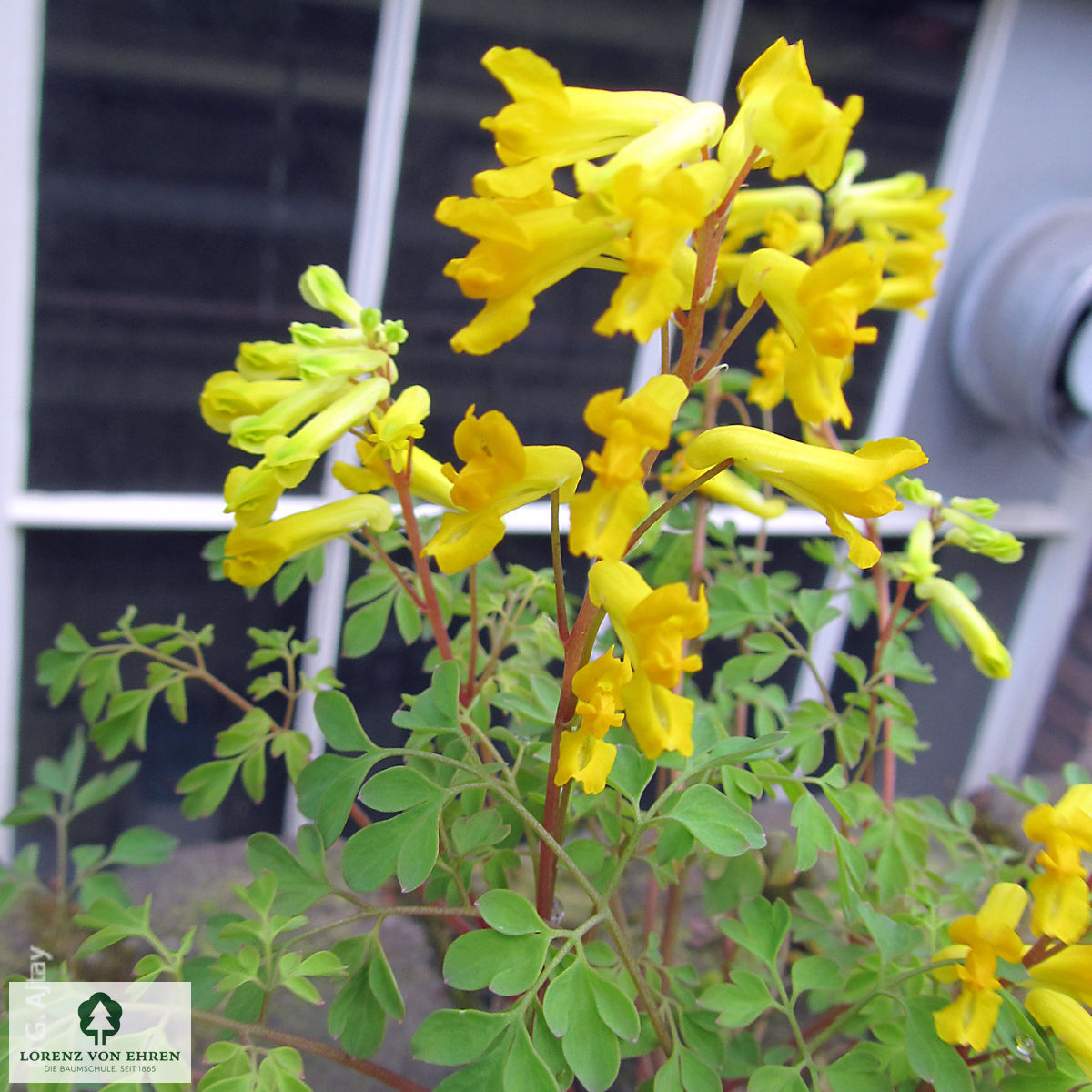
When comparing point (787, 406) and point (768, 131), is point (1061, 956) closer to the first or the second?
point (768, 131)

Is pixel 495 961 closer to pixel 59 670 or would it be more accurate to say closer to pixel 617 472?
pixel 617 472

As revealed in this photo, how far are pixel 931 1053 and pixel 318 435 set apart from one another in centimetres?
58

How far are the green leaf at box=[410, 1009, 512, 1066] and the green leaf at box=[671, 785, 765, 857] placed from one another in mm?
157

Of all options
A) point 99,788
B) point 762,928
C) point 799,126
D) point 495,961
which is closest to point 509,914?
point 495,961

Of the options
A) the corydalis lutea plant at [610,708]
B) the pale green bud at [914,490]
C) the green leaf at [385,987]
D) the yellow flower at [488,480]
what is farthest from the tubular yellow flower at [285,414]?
the pale green bud at [914,490]

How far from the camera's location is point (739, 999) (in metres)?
0.62

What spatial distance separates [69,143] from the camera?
3.74 ft

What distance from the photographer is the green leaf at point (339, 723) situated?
1.97 feet

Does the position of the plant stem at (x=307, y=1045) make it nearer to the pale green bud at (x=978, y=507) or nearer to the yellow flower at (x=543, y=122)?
the yellow flower at (x=543, y=122)

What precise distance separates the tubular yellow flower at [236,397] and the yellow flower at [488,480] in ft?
0.60

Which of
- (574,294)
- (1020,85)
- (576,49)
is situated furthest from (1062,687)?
(576,49)

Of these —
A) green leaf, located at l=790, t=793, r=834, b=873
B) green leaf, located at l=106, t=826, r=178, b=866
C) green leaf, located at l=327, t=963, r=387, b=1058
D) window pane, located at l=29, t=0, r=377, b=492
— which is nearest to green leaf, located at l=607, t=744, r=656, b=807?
green leaf, located at l=790, t=793, r=834, b=873

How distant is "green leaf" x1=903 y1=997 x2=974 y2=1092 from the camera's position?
543 millimetres

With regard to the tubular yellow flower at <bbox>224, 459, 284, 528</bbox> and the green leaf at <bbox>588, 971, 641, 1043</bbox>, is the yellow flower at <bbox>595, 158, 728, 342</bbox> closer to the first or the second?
the tubular yellow flower at <bbox>224, 459, 284, 528</bbox>
